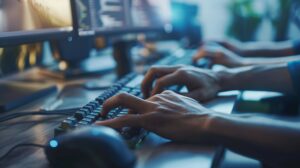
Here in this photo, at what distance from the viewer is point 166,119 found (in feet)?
1.95

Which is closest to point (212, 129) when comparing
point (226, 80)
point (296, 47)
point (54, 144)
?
point (54, 144)

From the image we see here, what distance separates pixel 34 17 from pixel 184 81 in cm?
40

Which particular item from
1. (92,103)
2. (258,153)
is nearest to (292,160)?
(258,153)

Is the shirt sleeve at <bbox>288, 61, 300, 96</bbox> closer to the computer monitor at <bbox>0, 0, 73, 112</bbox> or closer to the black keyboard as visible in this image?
Answer: the black keyboard

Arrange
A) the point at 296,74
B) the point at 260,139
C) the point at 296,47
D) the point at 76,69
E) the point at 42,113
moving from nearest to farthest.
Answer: the point at 260,139 < the point at 42,113 < the point at 296,74 < the point at 76,69 < the point at 296,47

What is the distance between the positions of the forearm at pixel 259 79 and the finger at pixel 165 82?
15cm

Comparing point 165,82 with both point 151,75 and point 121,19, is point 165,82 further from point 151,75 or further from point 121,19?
point 121,19

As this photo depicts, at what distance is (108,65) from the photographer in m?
1.37

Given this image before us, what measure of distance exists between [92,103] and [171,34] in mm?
1152

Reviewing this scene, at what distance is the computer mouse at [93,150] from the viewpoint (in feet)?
1.50

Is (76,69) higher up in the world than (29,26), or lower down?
lower down

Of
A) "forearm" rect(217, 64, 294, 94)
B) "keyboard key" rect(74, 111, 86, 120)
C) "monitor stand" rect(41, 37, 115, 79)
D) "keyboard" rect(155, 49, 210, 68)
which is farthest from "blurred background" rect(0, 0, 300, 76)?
"keyboard key" rect(74, 111, 86, 120)

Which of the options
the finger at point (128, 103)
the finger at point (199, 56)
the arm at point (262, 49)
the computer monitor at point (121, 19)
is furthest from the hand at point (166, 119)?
the arm at point (262, 49)

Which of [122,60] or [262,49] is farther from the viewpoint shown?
[262,49]
